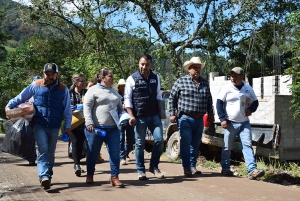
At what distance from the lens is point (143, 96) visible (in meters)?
7.37

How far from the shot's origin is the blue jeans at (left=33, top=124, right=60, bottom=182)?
664cm

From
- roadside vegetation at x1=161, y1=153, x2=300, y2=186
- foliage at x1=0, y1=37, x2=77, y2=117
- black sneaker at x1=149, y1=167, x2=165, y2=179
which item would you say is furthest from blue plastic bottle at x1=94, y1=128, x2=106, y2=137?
foliage at x1=0, y1=37, x2=77, y2=117

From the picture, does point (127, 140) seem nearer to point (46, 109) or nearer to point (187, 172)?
point (187, 172)

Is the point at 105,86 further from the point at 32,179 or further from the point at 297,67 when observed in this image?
the point at 297,67

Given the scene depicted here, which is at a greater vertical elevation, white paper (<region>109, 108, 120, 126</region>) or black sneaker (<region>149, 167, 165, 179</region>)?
white paper (<region>109, 108, 120, 126</region>)

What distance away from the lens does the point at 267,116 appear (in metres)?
11.1

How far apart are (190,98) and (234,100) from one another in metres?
0.76

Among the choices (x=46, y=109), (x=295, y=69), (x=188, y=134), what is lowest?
(x=188, y=134)

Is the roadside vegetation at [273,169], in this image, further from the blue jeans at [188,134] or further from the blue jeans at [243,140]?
the blue jeans at [188,134]

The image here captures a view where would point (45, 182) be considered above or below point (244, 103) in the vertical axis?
below

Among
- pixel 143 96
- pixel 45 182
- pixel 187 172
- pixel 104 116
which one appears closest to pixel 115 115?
pixel 104 116

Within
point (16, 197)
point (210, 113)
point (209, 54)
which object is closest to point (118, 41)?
point (209, 54)

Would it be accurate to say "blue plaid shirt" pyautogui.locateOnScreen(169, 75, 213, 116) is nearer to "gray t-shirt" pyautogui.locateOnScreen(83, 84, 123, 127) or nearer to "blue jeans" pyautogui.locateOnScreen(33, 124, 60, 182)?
"gray t-shirt" pyautogui.locateOnScreen(83, 84, 123, 127)

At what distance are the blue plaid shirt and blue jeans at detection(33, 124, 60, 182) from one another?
211 centimetres
